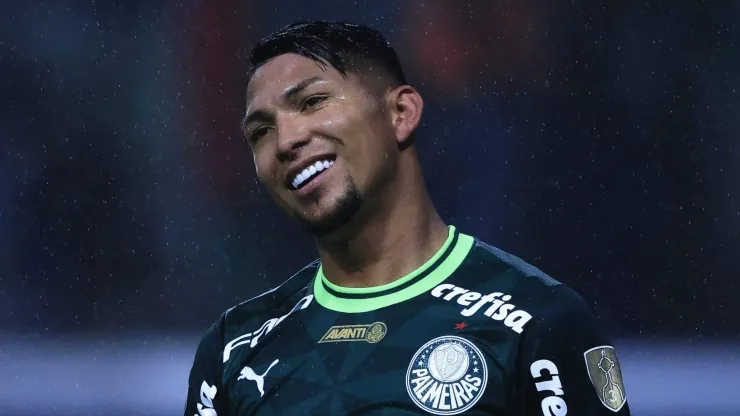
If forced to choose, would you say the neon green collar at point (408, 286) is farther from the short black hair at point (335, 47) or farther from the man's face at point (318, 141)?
the short black hair at point (335, 47)

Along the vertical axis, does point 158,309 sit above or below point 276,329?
above

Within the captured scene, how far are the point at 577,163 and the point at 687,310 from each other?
896mm

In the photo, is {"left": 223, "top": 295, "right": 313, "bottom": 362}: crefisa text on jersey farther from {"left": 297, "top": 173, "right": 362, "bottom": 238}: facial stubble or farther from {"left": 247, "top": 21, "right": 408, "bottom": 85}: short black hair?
{"left": 247, "top": 21, "right": 408, "bottom": 85}: short black hair

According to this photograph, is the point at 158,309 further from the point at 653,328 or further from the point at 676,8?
the point at 676,8

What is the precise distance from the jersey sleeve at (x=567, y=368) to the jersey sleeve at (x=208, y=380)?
2.96 feet

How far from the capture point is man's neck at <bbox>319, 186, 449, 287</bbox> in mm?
2621

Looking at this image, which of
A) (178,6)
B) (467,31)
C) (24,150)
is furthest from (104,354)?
(467,31)

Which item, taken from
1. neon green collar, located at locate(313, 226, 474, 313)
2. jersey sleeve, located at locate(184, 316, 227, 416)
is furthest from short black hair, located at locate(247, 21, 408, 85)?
jersey sleeve, located at locate(184, 316, 227, 416)

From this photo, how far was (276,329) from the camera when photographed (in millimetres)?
2734

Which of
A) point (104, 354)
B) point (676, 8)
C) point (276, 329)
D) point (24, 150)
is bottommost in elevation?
point (276, 329)

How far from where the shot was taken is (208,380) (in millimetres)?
2758

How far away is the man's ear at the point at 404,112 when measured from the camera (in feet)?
8.76

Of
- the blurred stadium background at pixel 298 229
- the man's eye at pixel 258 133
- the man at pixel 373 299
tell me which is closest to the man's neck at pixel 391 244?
the man at pixel 373 299

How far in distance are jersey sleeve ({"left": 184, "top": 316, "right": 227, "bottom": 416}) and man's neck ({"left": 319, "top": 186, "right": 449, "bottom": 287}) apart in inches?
18.2
